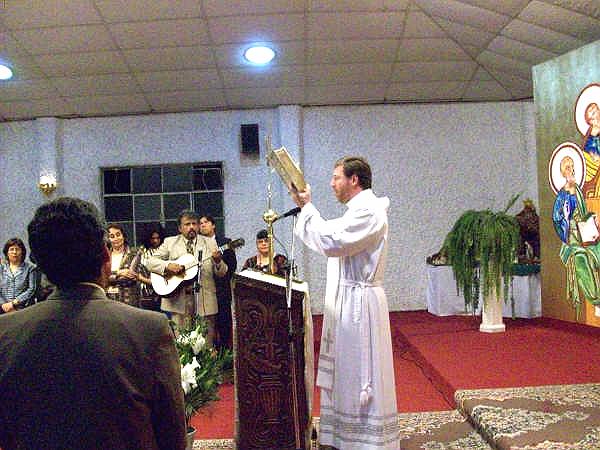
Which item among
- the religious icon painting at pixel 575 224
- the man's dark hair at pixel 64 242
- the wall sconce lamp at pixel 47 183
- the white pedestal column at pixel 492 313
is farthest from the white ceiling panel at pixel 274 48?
the man's dark hair at pixel 64 242

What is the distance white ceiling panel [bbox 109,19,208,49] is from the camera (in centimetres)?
597

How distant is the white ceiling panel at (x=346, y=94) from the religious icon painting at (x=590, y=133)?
273cm

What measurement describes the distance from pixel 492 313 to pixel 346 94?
3489 millimetres

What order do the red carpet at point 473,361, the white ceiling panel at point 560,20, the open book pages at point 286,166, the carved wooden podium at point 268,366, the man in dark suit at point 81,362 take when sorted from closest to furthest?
the man in dark suit at point 81,362 < the open book pages at point 286,166 < the carved wooden podium at point 268,366 < the red carpet at point 473,361 < the white ceiling panel at point 560,20

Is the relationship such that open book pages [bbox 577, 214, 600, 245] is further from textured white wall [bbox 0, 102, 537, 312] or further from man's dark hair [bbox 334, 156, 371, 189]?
man's dark hair [bbox 334, 156, 371, 189]

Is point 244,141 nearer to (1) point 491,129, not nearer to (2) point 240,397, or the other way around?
(1) point 491,129

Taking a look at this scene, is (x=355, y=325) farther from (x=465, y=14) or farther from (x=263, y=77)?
(x=263, y=77)

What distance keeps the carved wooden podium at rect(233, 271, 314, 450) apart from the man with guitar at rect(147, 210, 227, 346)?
182 cm

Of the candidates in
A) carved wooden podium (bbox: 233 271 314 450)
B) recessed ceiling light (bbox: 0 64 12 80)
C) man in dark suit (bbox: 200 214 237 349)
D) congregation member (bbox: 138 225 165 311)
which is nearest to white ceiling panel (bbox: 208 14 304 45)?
man in dark suit (bbox: 200 214 237 349)

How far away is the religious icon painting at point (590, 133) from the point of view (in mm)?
5270

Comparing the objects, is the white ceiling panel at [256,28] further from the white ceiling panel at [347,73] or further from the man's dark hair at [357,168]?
the man's dark hair at [357,168]

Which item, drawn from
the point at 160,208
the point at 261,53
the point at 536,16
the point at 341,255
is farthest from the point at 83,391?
the point at 160,208

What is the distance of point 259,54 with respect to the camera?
22.2 feet

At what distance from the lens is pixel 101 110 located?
7.92 m
